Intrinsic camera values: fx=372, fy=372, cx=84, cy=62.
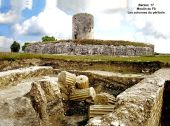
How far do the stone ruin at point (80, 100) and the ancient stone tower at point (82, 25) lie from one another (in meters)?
27.4

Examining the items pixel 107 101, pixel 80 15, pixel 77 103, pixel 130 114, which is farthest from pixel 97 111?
pixel 80 15

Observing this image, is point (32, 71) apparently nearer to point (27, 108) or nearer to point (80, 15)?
point (27, 108)

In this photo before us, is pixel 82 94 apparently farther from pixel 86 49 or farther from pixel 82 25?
pixel 82 25

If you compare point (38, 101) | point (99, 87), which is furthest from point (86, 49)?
point (38, 101)

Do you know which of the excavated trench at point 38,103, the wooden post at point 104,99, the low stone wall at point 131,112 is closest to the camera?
the low stone wall at point 131,112

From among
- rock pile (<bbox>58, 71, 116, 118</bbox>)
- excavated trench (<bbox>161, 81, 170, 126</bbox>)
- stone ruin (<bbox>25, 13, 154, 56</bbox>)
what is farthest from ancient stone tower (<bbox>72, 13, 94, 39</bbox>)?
excavated trench (<bbox>161, 81, 170, 126</bbox>)

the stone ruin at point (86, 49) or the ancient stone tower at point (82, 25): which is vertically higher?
the ancient stone tower at point (82, 25)

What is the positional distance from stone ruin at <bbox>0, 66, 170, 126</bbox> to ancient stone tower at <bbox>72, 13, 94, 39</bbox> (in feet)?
90.0

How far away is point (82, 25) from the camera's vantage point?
1622 inches

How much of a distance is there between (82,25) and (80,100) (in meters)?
30.4

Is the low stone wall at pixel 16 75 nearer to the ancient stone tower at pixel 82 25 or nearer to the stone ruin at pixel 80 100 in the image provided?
the stone ruin at pixel 80 100

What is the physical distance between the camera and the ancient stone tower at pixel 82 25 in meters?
41.1

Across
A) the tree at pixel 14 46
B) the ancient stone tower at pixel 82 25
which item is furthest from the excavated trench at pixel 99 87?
the tree at pixel 14 46

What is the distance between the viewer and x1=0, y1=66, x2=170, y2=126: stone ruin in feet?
Result: 17.0
